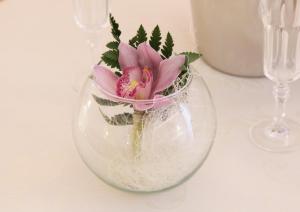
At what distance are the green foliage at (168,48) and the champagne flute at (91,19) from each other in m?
0.23

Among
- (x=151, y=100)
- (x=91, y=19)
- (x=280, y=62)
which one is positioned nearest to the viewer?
(x=151, y=100)

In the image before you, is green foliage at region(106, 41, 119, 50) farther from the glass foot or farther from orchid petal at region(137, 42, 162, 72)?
the glass foot

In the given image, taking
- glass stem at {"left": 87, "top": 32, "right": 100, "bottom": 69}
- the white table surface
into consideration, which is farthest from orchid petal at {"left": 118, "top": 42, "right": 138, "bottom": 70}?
glass stem at {"left": 87, "top": 32, "right": 100, "bottom": 69}

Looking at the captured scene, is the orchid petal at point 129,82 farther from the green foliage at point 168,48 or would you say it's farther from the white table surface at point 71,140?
the white table surface at point 71,140

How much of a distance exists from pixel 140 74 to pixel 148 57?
0.07 ft

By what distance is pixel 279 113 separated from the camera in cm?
86

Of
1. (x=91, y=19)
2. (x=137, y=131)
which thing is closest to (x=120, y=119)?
(x=137, y=131)

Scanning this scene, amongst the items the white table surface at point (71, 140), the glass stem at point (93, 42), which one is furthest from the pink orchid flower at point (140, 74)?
the glass stem at point (93, 42)

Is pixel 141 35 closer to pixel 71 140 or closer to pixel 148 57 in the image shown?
pixel 148 57

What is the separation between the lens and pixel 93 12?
952mm

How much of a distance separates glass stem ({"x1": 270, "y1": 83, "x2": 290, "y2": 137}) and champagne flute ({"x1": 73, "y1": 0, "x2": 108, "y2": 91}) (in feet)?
0.92

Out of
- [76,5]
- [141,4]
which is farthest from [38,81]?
[141,4]

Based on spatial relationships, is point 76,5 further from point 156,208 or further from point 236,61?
point 156,208

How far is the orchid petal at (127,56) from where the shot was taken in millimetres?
700
